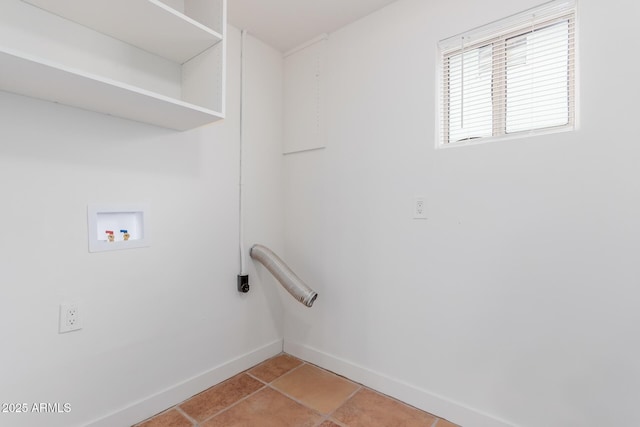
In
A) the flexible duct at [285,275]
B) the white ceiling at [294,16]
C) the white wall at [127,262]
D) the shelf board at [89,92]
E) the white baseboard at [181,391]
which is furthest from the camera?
the flexible duct at [285,275]

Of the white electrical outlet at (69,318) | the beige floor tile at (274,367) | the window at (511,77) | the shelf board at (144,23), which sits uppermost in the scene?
the shelf board at (144,23)

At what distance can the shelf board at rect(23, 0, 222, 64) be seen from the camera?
3.97ft

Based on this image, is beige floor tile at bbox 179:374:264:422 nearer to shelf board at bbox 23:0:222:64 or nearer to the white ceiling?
shelf board at bbox 23:0:222:64

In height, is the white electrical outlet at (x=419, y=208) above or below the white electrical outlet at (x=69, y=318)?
above

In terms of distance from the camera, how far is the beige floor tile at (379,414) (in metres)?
1.52

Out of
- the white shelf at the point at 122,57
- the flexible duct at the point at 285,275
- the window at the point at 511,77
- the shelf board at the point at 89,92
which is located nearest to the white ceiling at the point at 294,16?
the white shelf at the point at 122,57

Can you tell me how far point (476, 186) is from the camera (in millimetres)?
1462

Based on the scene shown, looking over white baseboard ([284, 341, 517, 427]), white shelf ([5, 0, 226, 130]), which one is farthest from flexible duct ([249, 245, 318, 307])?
white shelf ([5, 0, 226, 130])

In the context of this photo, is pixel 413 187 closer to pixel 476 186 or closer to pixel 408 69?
pixel 476 186

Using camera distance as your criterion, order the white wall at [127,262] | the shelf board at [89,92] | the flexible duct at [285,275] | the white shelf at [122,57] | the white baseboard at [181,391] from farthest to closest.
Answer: the flexible duct at [285,275] → the white baseboard at [181,391] → the white wall at [127,262] → the white shelf at [122,57] → the shelf board at [89,92]

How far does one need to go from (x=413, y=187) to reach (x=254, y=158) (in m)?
1.12

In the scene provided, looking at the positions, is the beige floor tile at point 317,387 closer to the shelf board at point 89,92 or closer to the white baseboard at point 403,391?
the white baseboard at point 403,391

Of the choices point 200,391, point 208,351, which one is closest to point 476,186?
point 208,351

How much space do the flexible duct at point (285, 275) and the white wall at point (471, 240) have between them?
0.22m
